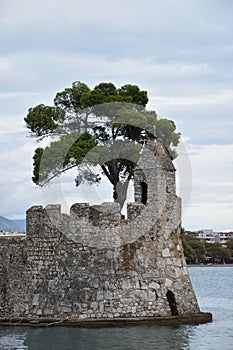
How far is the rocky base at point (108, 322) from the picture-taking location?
27.6 m

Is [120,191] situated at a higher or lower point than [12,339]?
higher

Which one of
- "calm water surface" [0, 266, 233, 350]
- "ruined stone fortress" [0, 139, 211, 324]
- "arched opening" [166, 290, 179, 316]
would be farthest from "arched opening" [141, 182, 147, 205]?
"calm water surface" [0, 266, 233, 350]

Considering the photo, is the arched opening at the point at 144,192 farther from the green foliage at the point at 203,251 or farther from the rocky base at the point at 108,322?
the green foliage at the point at 203,251

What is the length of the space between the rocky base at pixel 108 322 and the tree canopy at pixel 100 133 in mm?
8003

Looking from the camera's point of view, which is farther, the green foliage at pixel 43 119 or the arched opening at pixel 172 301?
the green foliage at pixel 43 119

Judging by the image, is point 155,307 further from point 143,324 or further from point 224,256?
point 224,256

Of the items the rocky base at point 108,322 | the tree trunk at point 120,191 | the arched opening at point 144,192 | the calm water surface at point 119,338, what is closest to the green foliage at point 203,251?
the tree trunk at point 120,191

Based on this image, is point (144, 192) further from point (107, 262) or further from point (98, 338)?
point (98, 338)

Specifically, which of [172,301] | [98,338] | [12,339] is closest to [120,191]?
[172,301]

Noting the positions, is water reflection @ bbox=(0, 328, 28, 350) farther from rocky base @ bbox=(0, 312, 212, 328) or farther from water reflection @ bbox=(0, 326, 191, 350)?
rocky base @ bbox=(0, 312, 212, 328)

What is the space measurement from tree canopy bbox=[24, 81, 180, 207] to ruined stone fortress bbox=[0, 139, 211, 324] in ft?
15.9

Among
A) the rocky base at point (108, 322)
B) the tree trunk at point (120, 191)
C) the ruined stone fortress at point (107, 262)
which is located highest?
the tree trunk at point (120, 191)

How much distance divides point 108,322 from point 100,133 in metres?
10.8

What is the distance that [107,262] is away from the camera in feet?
92.6
